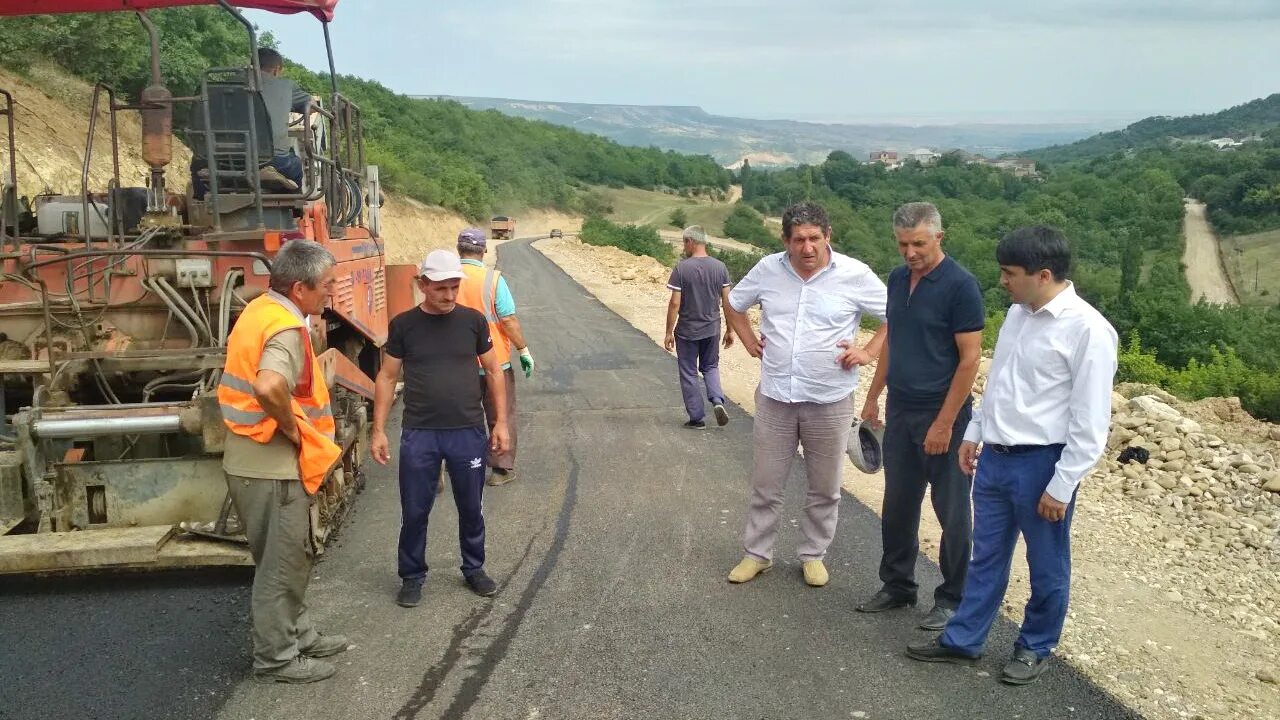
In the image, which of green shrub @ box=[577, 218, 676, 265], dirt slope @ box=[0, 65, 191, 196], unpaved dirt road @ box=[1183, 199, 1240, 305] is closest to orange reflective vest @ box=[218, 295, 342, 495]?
dirt slope @ box=[0, 65, 191, 196]

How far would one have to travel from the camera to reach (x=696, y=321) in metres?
9.29

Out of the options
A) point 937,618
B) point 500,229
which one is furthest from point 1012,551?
point 500,229

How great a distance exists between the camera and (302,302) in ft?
14.0

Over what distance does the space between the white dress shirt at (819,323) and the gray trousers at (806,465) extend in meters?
0.11

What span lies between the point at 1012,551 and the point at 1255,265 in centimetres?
7948

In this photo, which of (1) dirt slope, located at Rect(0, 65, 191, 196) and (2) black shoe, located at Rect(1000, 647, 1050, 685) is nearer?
(2) black shoe, located at Rect(1000, 647, 1050, 685)

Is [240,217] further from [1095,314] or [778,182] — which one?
[778,182]

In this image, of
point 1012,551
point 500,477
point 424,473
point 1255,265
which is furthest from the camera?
point 1255,265

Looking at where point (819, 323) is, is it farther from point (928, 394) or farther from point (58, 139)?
point (58, 139)

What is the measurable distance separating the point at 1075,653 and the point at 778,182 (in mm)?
130406

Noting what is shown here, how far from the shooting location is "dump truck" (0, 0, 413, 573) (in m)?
5.28

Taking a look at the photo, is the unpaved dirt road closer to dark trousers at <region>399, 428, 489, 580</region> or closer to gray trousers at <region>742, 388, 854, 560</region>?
gray trousers at <region>742, 388, 854, 560</region>

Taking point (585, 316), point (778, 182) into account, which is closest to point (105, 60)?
point (585, 316)

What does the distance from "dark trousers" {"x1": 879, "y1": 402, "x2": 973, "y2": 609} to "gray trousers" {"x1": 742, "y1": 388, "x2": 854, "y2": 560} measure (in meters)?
0.37
